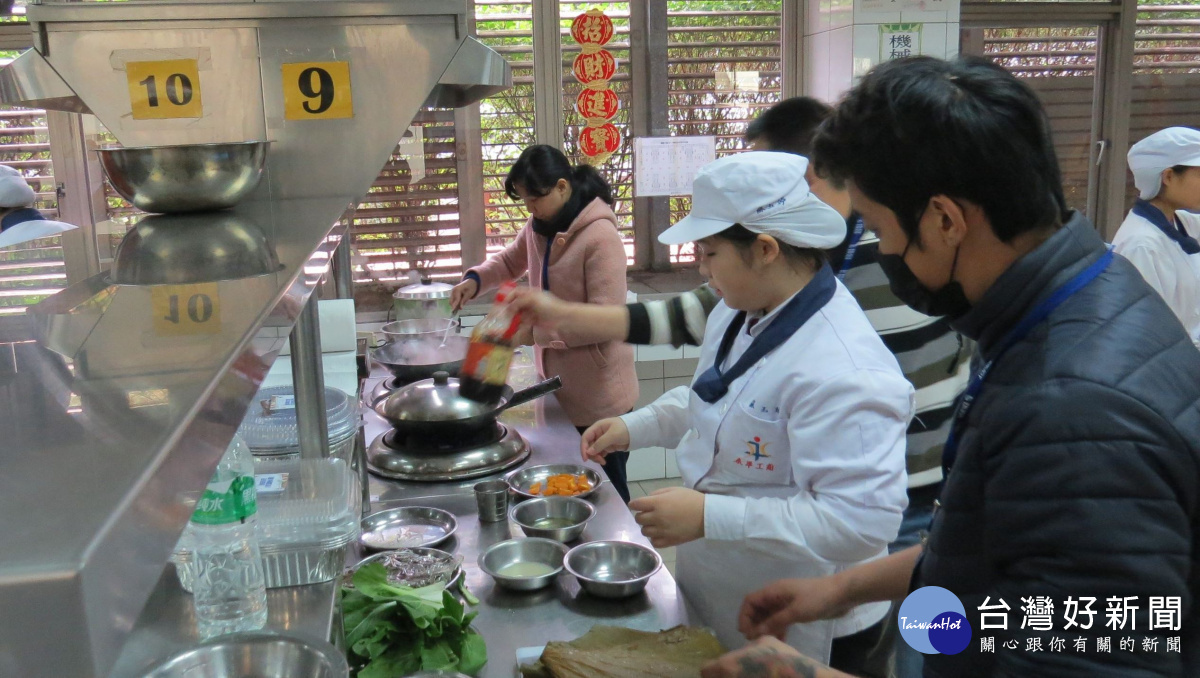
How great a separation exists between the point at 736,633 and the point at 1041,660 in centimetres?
81

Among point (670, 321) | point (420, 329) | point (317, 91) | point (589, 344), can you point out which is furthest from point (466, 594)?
point (420, 329)

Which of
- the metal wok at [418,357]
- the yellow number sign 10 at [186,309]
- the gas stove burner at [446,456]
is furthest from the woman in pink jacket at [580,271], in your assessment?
the yellow number sign 10 at [186,309]

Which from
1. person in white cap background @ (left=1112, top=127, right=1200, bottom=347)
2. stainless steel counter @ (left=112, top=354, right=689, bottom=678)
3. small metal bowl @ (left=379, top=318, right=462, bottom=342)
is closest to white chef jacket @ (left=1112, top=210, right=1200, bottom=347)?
person in white cap background @ (left=1112, top=127, right=1200, bottom=347)

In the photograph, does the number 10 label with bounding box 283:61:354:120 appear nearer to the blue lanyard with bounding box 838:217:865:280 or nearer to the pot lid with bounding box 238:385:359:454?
the pot lid with bounding box 238:385:359:454

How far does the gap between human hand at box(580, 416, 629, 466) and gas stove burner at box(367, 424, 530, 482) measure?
420mm

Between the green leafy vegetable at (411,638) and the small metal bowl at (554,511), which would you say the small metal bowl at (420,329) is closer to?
the small metal bowl at (554,511)

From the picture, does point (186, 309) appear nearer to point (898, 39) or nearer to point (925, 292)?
point (925, 292)

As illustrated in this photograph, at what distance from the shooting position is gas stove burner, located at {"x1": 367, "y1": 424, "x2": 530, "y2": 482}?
229cm

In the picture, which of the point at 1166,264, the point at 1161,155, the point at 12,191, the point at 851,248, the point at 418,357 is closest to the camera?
the point at 851,248

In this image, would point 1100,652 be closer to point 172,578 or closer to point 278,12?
point 172,578

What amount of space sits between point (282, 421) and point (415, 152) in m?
2.80

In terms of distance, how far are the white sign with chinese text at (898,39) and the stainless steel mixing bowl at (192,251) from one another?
11.8 ft

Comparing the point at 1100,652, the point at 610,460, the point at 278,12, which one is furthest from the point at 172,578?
the point at 610,460

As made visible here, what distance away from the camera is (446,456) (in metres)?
2.34
